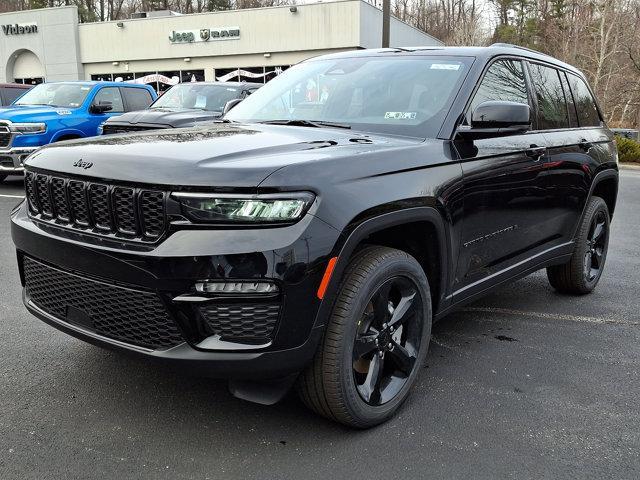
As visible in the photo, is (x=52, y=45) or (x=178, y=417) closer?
(x=178, y=417)

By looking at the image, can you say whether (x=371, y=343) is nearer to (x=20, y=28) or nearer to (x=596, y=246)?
(x=596, y=246)

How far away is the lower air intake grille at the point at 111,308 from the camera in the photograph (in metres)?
2.39

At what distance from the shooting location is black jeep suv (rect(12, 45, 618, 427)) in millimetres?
2295

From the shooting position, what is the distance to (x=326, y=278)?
240 centimetres

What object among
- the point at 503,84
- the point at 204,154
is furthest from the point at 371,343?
the point at 503,84

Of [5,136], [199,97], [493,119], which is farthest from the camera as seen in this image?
[199,97]

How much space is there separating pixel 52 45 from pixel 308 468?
38.1 metres

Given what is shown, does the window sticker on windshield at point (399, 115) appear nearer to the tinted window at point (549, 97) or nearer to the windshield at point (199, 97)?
the tinted window at point (549, 97)

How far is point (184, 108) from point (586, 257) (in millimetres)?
7604

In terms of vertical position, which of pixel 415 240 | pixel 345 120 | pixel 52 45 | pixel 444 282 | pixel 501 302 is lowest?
pixel 501 302

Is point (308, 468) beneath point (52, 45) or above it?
beneath

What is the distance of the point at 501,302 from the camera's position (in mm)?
4902

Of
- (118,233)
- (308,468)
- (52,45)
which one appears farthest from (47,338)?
(52,45)

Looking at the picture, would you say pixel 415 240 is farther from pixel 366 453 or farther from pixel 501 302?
pixel 501 302
